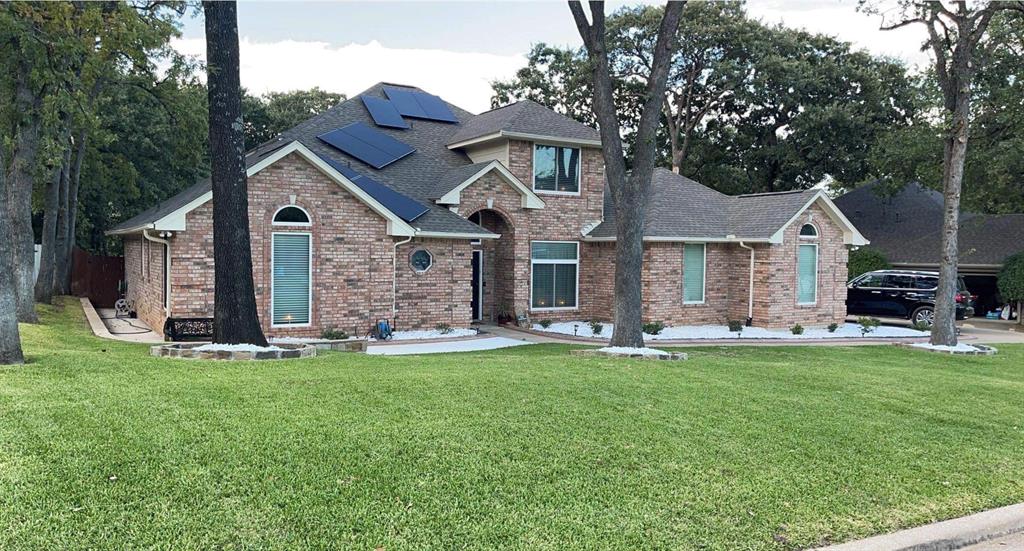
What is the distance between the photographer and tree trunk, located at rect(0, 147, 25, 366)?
8727mm

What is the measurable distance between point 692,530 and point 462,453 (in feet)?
6.10

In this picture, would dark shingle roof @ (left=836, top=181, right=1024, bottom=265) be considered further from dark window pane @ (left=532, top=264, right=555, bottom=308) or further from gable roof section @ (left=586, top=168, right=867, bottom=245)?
dark window pane @ (left=532, top=264, right=555, bottom=308)

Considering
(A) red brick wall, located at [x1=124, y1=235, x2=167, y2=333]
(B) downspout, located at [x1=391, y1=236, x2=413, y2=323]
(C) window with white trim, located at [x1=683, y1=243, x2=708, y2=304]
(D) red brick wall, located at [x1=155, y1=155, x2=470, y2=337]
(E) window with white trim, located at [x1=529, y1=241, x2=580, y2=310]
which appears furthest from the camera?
(E) window with white trim, located at [x1=529, y1=241, x2=580, y2=310]

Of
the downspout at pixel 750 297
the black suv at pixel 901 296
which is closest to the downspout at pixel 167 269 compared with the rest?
the downspout at pixel 750 297

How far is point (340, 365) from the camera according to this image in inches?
384

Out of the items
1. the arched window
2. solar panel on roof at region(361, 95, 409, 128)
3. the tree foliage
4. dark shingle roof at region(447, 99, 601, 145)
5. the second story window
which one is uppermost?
the tree foliage

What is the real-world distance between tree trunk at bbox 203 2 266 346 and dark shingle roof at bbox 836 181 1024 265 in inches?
950

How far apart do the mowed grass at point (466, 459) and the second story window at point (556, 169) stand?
501 inches

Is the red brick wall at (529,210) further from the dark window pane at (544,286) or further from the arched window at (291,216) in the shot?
the arched window at (291,216)

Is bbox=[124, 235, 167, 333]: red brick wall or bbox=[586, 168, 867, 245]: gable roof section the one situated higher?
bbox=[586, 168, 867, 245]: gable roof section

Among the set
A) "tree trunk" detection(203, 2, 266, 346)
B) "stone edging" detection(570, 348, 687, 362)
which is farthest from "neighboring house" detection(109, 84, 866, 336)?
"stone edging" detection(570, 348, 687, 362)

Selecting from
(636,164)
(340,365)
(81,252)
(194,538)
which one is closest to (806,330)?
(636,164)

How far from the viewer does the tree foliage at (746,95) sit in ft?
104

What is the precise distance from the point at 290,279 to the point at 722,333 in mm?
11598
